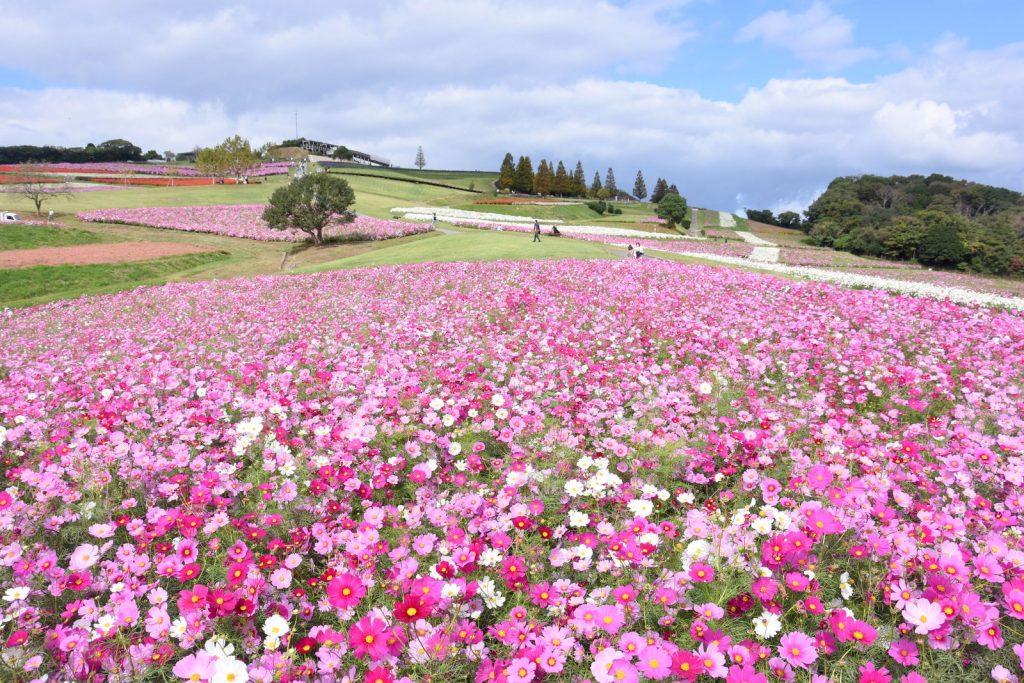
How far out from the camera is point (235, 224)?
48.2 m

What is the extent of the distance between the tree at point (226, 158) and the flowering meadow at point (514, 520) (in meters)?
89.1

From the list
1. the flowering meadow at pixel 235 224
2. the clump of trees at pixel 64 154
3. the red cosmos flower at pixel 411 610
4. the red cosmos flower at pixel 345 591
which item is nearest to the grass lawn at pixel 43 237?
the flowering meadow at pixel 235 224

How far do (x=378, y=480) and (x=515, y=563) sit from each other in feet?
4.98

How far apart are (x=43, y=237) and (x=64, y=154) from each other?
10544 cm

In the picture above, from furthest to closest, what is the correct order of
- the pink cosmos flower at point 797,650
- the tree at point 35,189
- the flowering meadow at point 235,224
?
the tree at point 35,189 → the flowering meadow at point 235,224 → the pink cosmos flower at point 797,650

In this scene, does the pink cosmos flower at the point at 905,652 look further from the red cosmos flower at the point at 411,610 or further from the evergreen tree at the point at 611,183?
the evergreen tree at the point at 611,183

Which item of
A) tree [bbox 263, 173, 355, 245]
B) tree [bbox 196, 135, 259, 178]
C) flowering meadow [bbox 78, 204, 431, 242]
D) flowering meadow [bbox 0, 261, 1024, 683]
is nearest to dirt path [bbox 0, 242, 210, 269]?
tree [bbox 263, 173, 355, 245]

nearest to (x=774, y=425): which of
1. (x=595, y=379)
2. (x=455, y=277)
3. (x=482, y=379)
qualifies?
(x=595, y=379)

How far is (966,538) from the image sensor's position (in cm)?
339

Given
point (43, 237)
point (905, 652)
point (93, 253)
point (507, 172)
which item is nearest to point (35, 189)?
point (43, 237)

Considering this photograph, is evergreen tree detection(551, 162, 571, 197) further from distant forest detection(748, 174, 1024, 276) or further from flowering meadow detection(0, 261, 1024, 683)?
flowering meadow detection(0, 261, 1024, 683)

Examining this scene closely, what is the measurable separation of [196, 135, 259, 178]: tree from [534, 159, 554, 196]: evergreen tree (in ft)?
177

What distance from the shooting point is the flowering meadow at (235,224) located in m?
45.0

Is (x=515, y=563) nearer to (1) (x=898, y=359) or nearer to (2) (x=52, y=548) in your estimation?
(2) (x=52, y=548)
